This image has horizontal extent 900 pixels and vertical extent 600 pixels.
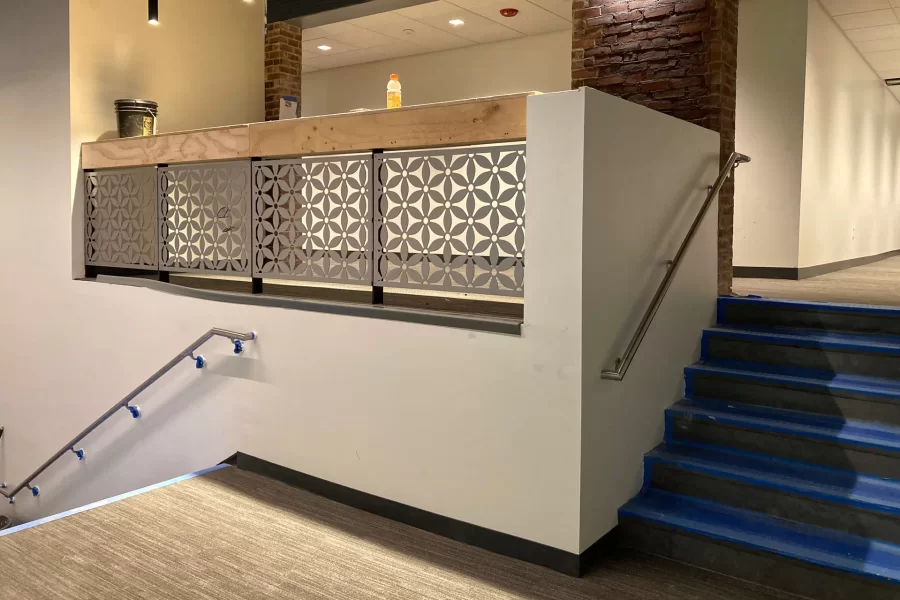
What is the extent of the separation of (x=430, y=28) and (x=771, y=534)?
6.92 m

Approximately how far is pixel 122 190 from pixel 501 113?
3.43 metres

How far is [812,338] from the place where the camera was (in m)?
4.05

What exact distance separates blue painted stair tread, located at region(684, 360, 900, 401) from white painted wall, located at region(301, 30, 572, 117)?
14.9 feet

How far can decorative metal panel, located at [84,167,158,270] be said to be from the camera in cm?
537

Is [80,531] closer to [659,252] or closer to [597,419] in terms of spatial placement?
[597,419]

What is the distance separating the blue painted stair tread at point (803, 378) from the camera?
3.65 m

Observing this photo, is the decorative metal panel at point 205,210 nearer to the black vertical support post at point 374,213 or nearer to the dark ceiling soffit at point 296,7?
the black vertical support post at point 374,213

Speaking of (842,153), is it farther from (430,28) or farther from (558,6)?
(430,28)

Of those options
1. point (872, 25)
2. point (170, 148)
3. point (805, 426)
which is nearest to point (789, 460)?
point (805, 426)

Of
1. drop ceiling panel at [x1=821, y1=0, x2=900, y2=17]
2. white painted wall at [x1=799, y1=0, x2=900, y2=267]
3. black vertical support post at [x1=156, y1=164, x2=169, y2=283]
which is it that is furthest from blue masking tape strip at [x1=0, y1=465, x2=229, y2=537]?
drop ceiling panel at [x1=821, y1=0, x2=900, y2=17]

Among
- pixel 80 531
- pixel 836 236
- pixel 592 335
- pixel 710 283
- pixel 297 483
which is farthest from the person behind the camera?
pixel 836 236

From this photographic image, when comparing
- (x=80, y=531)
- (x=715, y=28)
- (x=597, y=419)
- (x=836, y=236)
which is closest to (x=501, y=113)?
(x=597, y=419)

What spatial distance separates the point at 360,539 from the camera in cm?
349

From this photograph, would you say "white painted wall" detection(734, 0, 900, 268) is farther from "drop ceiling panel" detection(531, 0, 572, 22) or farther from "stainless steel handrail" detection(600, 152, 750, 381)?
"stainless steel handrail" detection(600, 152, 750, 381)
